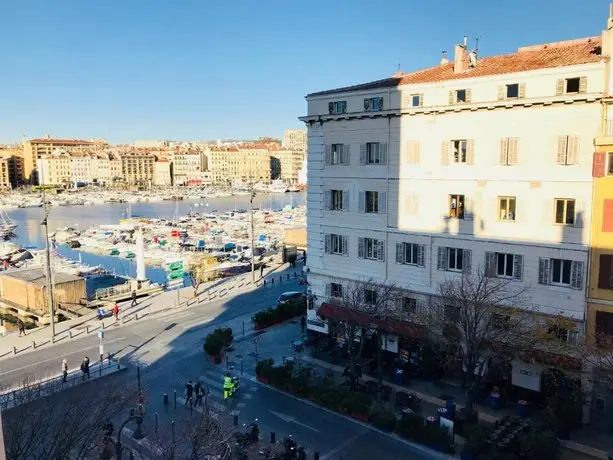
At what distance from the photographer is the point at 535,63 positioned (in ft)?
84.4

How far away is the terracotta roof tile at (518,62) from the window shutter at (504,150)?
3151 millimetres

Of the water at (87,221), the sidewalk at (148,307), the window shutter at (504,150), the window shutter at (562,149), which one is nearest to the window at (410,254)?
the window shutter at (504,150)

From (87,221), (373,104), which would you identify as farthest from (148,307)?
(87,221)

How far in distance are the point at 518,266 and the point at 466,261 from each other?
254 centimetres

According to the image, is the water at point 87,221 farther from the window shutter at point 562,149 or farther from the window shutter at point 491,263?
the window shutter at point 562,149

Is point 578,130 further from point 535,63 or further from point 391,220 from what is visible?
point 391,220

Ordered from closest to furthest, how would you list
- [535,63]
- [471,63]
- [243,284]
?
[535,63]
[471,63]
[243,284]

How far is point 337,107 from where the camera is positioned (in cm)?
3206

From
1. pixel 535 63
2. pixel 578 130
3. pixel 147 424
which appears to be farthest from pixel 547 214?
pixel 147 424

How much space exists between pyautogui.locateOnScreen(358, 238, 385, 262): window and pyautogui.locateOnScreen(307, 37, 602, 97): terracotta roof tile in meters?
8.51

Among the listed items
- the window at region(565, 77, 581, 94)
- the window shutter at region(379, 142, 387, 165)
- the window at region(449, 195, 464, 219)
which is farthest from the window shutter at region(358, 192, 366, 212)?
the window at region(565, 77, 581, 94)

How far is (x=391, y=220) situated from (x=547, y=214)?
8.19 m

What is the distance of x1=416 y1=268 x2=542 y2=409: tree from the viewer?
23484 mm

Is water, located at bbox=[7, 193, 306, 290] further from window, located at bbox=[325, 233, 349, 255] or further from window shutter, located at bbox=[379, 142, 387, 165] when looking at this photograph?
window shutter, located at bbox=[379, 142, 387, 165]
